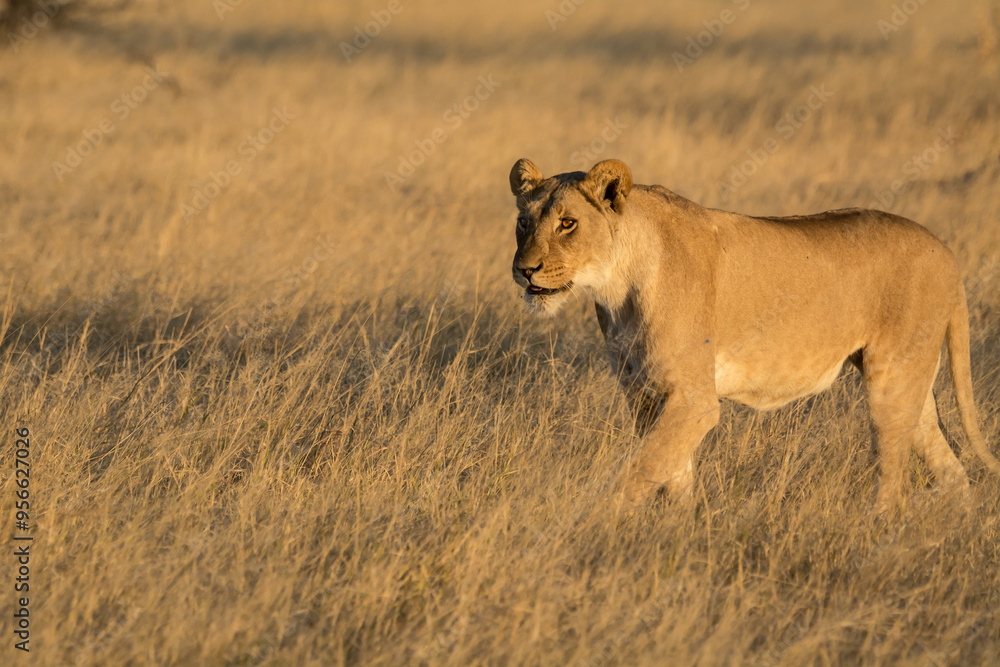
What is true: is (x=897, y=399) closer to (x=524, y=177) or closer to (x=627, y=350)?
(x=627, y=350)

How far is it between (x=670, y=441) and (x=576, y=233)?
39.3 inches

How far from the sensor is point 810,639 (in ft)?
9.93

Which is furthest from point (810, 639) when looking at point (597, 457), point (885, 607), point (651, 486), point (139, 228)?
point (139, 228)

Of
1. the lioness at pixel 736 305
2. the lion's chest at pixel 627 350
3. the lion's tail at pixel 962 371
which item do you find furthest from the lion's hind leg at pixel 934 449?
the lion's chest at pixel 627 350

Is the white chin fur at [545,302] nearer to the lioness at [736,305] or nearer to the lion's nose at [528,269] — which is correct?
the lioness at [736,305]

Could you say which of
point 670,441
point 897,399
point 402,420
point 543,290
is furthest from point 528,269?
point 897,399

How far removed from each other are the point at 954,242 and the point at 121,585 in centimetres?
730

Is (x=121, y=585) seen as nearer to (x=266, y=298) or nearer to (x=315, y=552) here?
(x=315, y=552)

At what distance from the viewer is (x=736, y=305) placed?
4.37m

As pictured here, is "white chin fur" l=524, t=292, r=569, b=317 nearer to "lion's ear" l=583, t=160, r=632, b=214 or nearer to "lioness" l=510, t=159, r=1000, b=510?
"lioness" l=510, t=159, r=1000, b=510

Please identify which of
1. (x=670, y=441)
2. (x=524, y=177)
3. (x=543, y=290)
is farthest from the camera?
(x=524, y=177)

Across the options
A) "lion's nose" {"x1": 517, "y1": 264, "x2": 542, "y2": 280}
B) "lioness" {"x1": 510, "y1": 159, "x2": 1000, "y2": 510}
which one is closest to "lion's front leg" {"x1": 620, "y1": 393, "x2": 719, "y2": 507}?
"lioness" {"x1": 510, "y1": 159, "x2": 1000, "y2": 510}

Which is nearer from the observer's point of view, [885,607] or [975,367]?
[885,607]

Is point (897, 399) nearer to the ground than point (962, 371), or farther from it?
nearer to the ground
